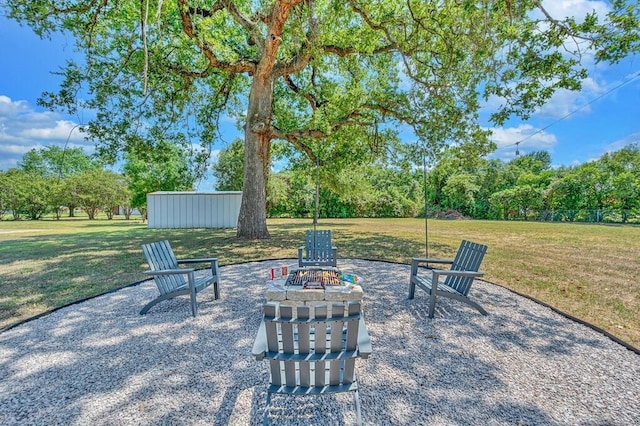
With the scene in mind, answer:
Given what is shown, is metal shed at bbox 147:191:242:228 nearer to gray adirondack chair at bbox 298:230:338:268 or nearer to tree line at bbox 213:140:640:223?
tree line at bbox 213:140:640:223

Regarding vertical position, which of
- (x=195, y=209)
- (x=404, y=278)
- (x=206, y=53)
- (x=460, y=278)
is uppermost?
(x=206, y=53)

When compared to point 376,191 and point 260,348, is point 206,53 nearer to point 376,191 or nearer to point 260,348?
point 260,348

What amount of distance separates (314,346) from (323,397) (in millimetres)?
685

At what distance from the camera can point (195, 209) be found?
1691 cm

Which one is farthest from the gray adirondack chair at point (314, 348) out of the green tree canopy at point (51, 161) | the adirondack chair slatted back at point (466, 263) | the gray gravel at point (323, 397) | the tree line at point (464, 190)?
the green tree canopy at point (51, 161)

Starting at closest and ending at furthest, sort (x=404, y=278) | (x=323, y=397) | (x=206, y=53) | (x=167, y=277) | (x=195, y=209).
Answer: (x=323, y=397) → (x=167, y=277) → (x=404, y=278) → (x=206, y=53) → (x=195, y=209)

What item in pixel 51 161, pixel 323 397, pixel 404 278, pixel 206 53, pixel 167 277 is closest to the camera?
pixel 323 397

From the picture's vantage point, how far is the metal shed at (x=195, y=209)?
16.5 m

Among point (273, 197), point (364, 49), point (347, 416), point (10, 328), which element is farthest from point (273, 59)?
point (273, 197)

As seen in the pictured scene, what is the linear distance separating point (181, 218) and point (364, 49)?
13775mm

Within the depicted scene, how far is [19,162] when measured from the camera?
40.7 metres

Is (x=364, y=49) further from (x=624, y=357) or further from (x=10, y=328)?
(x=10, y=328)

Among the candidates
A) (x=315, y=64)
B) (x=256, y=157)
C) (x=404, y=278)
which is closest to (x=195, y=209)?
(x=256, y=157)

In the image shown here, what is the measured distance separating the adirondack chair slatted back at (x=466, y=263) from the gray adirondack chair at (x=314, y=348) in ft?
8.01
